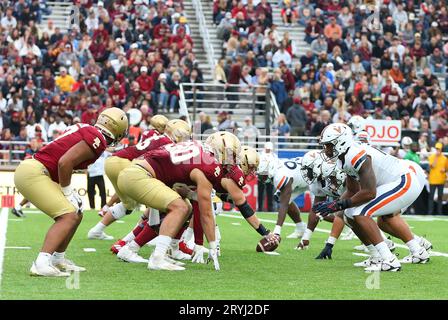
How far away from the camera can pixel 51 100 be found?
80.7 ft

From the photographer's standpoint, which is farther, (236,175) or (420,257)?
(420,257)

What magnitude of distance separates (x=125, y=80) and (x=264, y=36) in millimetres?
5068

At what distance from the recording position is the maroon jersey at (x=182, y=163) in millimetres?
10273

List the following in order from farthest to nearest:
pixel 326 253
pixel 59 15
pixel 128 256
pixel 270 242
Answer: pixel 59 15 → pixel 326 253 → pixel 270 242 → pixel 128 256

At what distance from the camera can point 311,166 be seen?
1392 centimetres

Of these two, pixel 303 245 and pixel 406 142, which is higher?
pixel 303 245

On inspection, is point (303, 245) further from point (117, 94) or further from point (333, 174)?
point (117, 94)

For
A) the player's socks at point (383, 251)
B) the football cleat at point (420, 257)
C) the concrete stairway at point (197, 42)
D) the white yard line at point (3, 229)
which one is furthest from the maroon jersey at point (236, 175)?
the concrete stairway at point (197, 42)

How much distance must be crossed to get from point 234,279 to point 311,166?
4520mm

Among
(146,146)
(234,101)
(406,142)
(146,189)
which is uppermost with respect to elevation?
(146,189)

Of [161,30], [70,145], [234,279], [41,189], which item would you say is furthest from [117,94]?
[234,279]

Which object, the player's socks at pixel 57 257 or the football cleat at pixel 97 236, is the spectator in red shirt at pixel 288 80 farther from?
the player's socks at pixel 57 257

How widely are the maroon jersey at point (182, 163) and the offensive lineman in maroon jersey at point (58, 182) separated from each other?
0.66 meters
